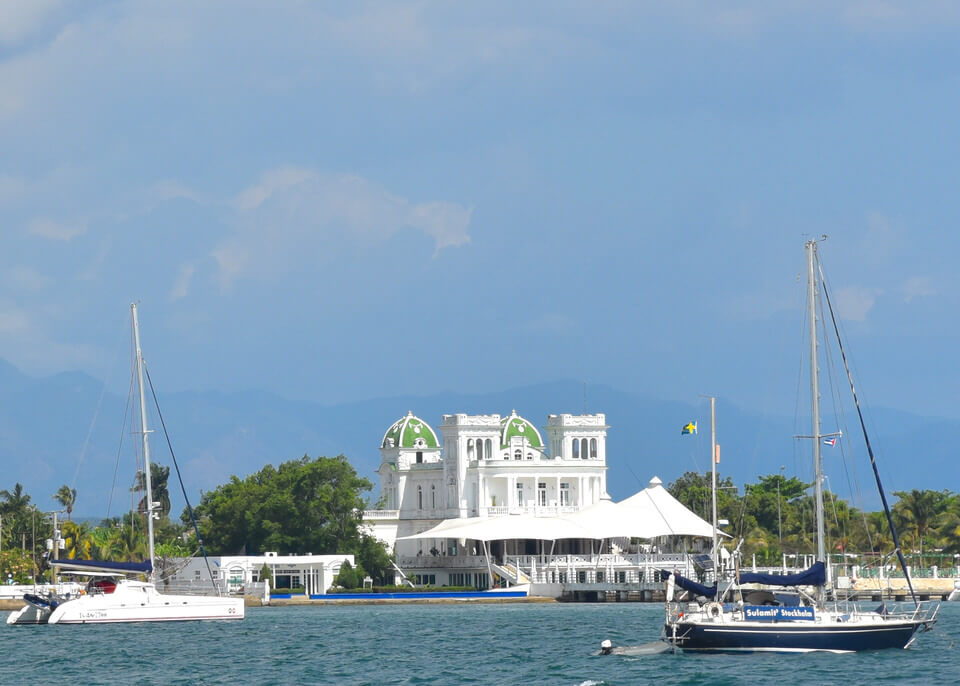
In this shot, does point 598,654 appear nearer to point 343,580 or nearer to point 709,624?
point 709,624

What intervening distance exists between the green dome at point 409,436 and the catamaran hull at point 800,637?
8593 centimetres

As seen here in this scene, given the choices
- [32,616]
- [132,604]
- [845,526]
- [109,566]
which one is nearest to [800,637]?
[132,604]

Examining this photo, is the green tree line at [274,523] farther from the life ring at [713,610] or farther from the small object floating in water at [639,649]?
the life ring at [713,610]

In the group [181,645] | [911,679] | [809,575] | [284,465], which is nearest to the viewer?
[911,679]

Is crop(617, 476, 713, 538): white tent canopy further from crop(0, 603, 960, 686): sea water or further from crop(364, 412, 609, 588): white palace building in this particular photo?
crop(0, 603, 960, 686): sea water

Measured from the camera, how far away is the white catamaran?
88000 mm

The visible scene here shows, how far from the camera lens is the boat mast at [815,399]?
61969mm

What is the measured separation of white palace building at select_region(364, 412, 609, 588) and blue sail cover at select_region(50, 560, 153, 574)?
4027 centimetres

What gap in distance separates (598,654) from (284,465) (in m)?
68.1

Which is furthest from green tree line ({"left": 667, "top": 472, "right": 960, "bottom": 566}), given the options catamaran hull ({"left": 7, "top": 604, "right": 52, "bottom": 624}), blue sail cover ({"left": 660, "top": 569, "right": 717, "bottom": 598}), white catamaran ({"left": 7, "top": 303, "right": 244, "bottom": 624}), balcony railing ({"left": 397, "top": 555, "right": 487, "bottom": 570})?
blue sail cover ({"left": 660, "top": 569, "right": 717, "bottom": 598})

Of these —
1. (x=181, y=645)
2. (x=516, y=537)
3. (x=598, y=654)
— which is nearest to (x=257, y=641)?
(x=181, y=645)

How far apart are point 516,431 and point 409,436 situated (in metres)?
9.11

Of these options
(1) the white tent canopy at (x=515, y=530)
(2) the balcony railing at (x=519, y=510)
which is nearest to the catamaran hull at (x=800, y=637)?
(1) the white tent canopy at (x=515, y=530)

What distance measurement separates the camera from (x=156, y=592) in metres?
88.9
